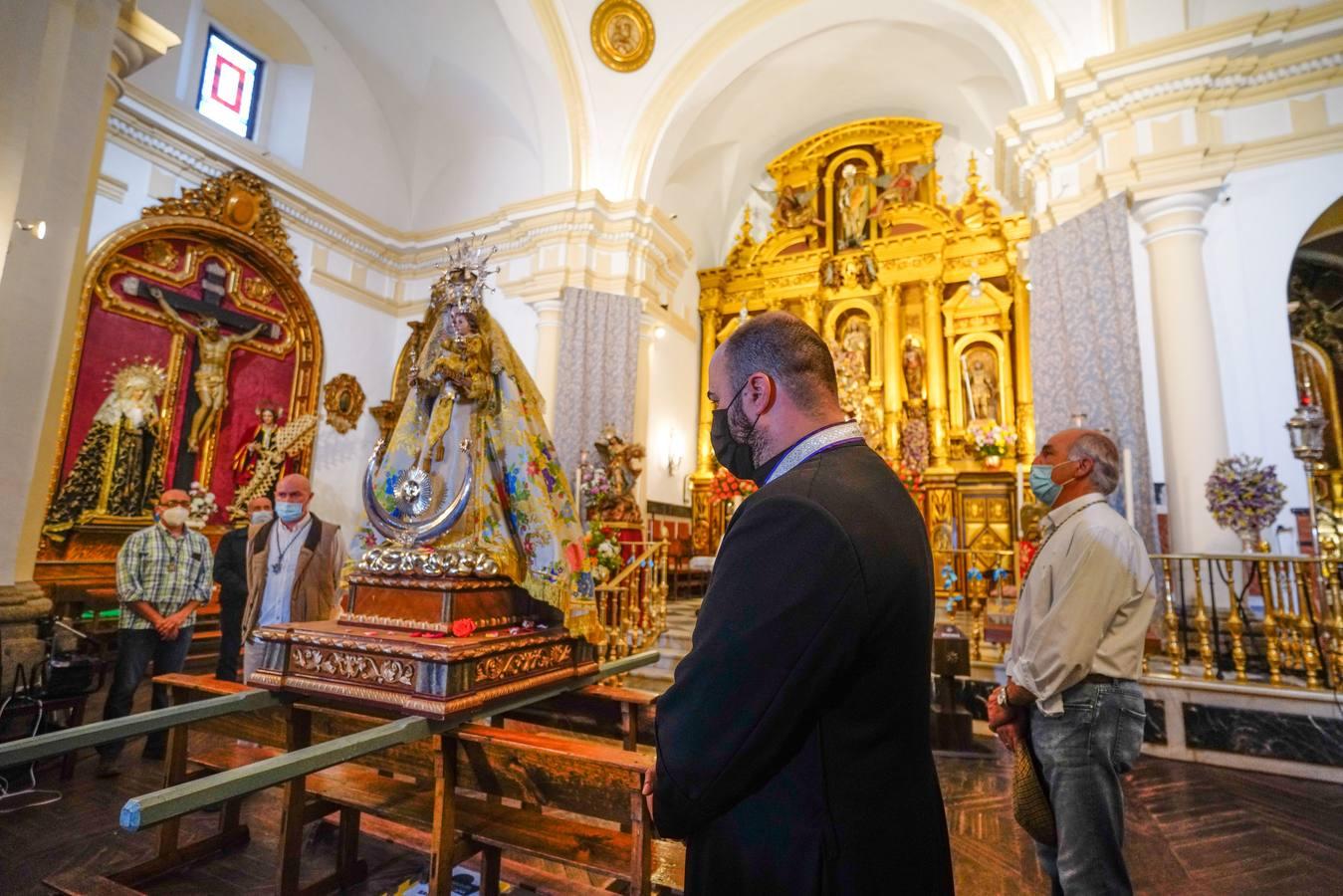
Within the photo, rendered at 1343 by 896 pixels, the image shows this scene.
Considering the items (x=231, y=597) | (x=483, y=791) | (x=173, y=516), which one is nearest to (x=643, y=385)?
(x=231, y=597)

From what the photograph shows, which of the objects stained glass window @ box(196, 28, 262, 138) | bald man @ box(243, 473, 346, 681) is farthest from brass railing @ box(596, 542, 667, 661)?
stained glass window @ box(196, 28, 262, 138)

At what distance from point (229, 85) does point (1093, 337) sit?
11952mm

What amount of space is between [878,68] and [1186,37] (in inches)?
239

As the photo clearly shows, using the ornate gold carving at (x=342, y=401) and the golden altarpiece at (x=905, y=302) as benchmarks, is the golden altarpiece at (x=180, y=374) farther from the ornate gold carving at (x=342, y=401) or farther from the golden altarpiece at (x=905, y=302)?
the golden altarpiece at (x=905, y=302)

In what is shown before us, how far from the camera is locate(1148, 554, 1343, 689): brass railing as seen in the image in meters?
4.49

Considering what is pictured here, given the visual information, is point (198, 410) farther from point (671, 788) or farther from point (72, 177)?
point (671, 788)

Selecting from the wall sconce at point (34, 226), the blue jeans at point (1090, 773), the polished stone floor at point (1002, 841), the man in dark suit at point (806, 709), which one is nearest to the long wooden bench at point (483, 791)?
the polished stone floor at point (1002, 841)

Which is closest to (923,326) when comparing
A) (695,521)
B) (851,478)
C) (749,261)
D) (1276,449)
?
(749,261)

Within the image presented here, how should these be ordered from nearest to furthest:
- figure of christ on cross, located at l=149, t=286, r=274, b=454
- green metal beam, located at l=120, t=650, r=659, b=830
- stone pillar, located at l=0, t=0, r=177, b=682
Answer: green metal beam, located at l=120, t=650, r=659, b=830
stone pillar, located at l=0, t=0, r=177, b=682
figure of christ on cross, located at l=149, t=286, r=274, b=454

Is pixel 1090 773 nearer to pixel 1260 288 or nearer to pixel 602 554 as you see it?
pixel 602 554

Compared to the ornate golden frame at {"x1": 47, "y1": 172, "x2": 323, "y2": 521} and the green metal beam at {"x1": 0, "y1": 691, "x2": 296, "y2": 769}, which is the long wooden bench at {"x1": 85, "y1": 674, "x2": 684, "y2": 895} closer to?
the green metal beam at {"x1": 0, "y1": 691, "x2": 296, "y2": 769}

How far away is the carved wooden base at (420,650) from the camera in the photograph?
208 centimetres

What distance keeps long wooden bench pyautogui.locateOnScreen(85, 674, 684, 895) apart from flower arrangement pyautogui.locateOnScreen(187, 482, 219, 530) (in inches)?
261

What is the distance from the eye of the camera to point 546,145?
10.2 meters
